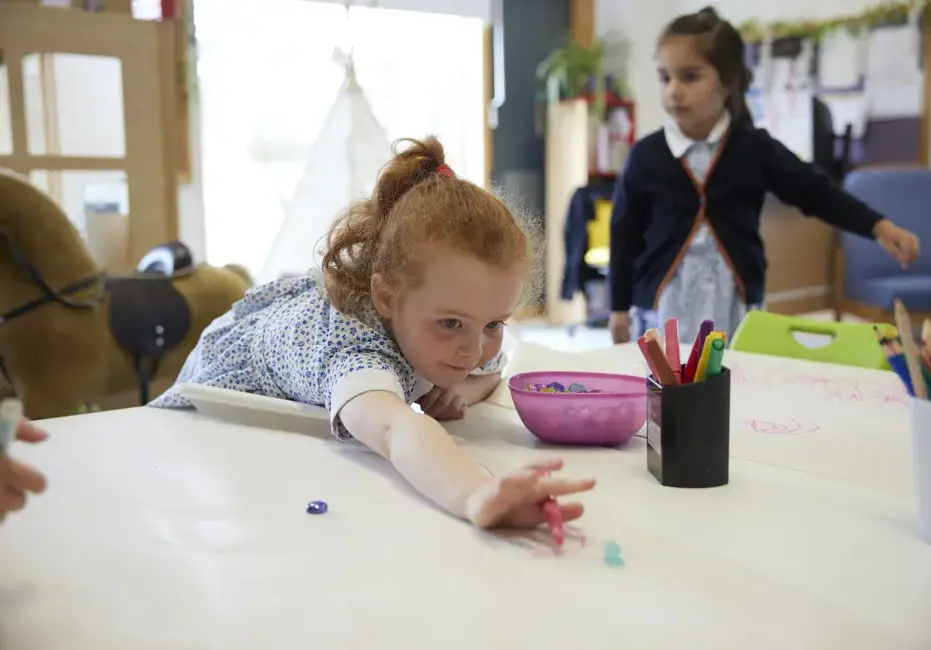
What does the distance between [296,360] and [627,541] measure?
46 centimetres

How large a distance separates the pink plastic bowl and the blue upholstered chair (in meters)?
2.78

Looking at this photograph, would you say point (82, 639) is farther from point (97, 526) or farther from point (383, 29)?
point (383, 29)

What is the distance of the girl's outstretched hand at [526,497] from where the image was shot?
1.85 feet

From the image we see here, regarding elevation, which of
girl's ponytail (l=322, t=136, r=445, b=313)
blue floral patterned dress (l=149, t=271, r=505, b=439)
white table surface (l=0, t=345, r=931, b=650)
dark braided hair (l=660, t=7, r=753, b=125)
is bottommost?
white table surface (l=0, t=345, r=931, b=650)

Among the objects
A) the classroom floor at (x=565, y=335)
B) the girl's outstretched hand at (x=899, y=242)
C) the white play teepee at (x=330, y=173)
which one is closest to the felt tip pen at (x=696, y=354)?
the girl's outstretched hand at (x=899, y=242)

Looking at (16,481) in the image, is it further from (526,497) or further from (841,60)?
(841,60)

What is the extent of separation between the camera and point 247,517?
2.06ft

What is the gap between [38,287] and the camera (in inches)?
61.4

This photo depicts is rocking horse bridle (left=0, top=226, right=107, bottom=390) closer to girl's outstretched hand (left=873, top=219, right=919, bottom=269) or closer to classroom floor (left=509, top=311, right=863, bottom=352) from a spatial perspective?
girl's outstretched hand (left=873, top=219, right=919, bottom=269)

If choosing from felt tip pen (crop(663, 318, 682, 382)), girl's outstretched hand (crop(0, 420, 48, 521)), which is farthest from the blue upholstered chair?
girl's outstretched hand (crop(0, 420, 48, 521))

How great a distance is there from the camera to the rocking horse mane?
1524mm

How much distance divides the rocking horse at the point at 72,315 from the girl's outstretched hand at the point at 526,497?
1233 mm

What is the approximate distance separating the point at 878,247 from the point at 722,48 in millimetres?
2088

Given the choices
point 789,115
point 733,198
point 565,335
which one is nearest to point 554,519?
point 733,198
